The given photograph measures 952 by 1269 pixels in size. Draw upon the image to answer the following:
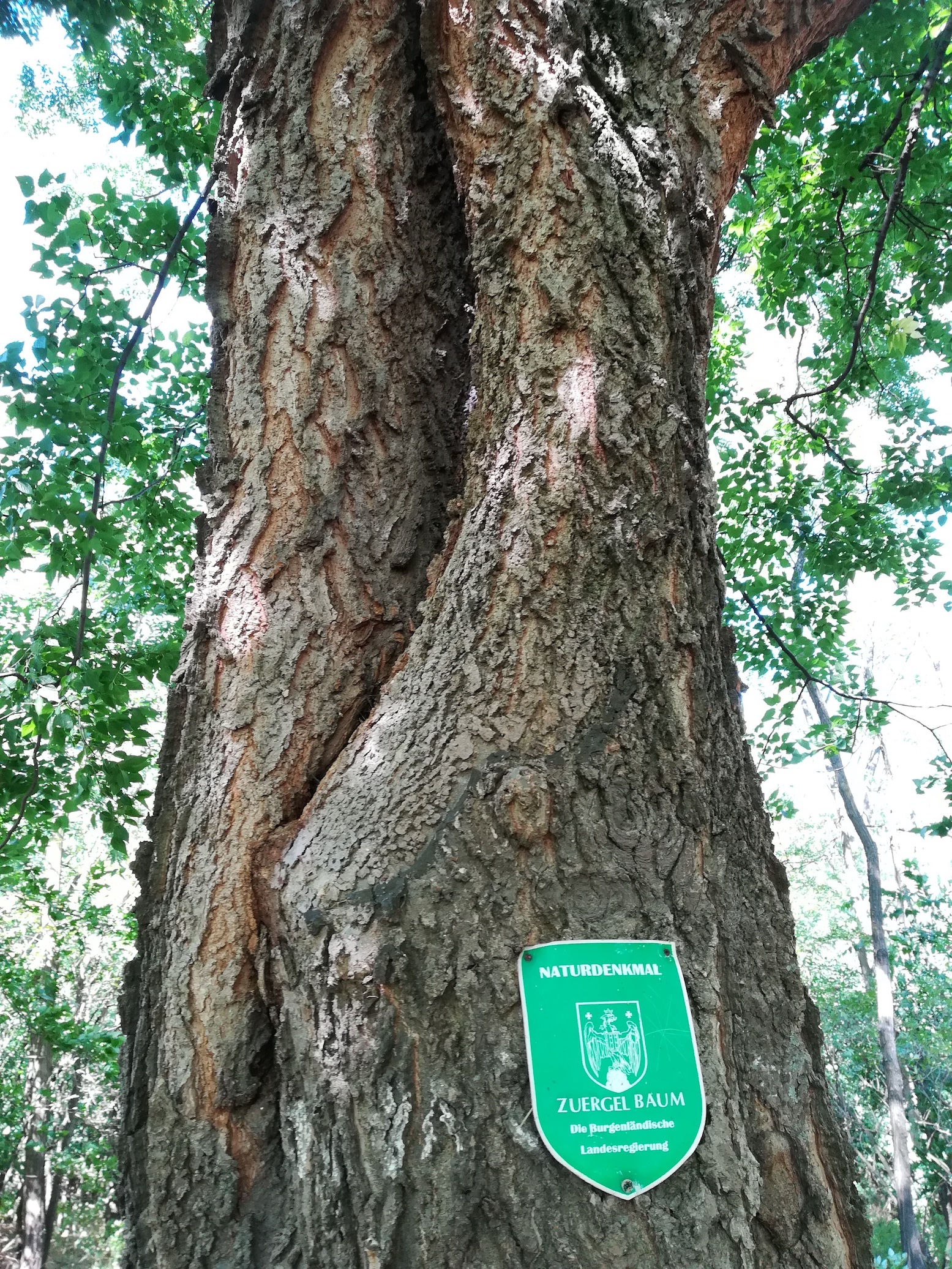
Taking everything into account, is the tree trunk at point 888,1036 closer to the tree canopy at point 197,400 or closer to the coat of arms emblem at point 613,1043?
the tree canopy at point 197,400

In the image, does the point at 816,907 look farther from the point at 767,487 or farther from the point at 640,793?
the point at 640,793

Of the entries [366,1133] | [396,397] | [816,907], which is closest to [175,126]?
[396,397]

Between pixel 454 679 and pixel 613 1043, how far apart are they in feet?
1.90

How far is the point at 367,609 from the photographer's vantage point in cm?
164

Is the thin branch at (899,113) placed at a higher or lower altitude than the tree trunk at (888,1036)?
higher

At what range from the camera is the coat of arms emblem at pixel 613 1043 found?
121 cm

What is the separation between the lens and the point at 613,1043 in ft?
4.04

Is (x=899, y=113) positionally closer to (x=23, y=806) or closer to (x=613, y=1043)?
(x=613, y=1043)

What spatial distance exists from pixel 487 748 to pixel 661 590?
0.40 m

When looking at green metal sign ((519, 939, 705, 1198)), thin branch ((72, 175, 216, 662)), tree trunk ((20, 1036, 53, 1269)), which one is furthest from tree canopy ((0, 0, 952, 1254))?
tree trunk ((20, 1036, 53, 1269))

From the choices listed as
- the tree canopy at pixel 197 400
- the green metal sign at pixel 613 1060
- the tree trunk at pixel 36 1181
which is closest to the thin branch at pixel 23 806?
the tree canopy at pixel 197 400

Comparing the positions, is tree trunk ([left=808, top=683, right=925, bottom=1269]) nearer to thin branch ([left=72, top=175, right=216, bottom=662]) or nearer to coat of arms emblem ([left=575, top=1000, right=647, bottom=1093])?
thin branch ([left=72, top=175, right=216, bottom=662])

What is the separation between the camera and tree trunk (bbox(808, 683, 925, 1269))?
1009 cm

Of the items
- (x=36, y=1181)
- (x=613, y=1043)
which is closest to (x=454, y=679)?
(x=613, y=1043)
